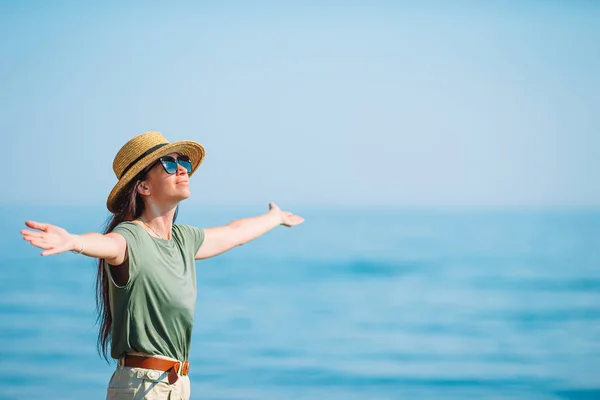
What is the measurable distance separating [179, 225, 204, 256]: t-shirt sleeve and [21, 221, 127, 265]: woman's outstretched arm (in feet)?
1.05

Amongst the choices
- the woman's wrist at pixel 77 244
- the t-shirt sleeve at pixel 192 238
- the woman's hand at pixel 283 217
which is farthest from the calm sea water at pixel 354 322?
the woman's wrist at pixel 77 244

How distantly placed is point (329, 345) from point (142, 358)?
760 centimetres

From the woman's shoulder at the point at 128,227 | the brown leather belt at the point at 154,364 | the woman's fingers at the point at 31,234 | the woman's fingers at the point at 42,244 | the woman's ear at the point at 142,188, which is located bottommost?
the brown leather belt at the point at 154,364

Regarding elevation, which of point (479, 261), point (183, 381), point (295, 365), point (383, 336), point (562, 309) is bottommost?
point (183, 381)

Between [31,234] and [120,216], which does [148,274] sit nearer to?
[120,216]

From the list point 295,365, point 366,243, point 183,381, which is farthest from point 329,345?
point 366,243

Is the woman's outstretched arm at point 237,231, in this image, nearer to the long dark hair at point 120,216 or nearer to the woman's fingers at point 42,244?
the long dark hair at point 120,216

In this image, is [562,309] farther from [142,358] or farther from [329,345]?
[142,358]

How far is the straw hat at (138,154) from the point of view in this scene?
3049 millimetres

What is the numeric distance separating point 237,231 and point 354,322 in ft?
30.6

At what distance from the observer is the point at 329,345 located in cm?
1048

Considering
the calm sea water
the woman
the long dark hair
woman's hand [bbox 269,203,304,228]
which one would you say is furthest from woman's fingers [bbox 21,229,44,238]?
the calm sea water

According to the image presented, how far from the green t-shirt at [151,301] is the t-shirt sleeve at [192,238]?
0.11 meters

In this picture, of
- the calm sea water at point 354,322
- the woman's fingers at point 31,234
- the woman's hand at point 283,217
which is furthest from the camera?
the calm sea water at point 354,322
